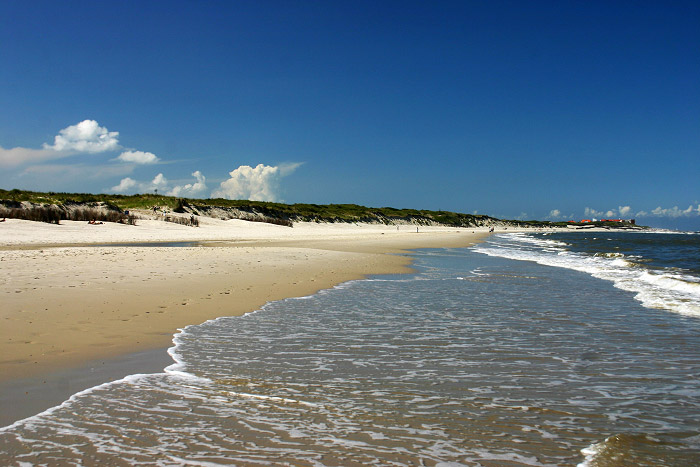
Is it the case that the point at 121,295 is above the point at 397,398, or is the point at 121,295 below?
above

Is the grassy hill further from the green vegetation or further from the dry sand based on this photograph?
the dry sand

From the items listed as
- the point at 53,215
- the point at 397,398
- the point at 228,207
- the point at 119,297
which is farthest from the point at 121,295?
the point at 228,207

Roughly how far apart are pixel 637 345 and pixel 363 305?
4898mm

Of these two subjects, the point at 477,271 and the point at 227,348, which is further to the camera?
the point at 477,271

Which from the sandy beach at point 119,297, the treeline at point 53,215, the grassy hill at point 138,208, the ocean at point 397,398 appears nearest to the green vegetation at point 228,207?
the grassy hill at point 138,208

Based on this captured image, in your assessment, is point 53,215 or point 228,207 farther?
point 228,207

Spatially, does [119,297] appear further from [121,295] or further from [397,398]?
[397,398]

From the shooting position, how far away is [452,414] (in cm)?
387

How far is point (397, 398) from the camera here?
4234 millimetres

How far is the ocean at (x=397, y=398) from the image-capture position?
10.4ft

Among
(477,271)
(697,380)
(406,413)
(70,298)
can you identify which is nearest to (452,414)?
(406,413)

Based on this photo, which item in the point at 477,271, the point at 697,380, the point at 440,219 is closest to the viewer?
the point at 697,380

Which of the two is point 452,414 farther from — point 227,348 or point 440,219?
point 440,219

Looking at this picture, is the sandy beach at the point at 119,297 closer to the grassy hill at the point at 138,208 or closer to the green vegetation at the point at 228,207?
the grassy hill at the point at 138,208
